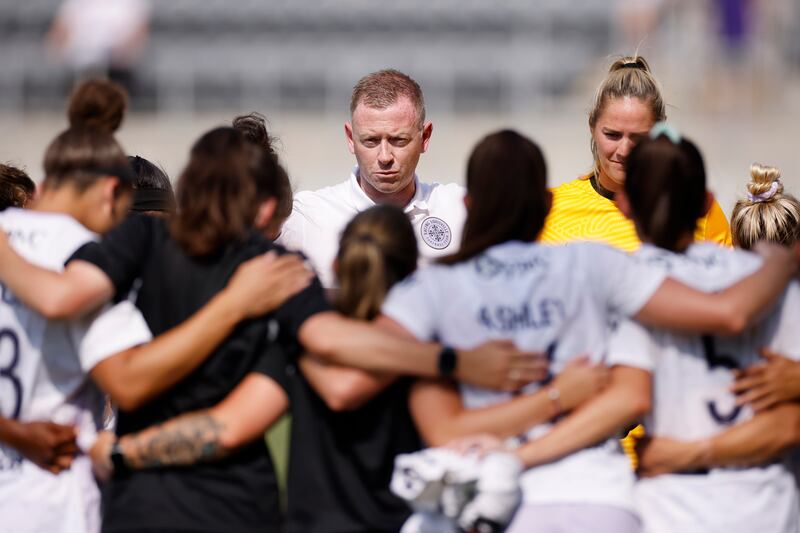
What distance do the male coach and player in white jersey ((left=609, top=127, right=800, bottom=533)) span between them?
7.12 feet

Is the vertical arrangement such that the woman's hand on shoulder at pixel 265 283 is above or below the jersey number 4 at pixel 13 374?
above

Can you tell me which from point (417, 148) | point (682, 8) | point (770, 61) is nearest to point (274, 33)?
point (682, 8)

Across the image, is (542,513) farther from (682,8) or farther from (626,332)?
(682,8)

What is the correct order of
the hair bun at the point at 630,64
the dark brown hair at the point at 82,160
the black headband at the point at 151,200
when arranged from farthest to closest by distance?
the hair bun at the point at 630,64, the black headband at the point at 151,200, the dark brown hair at the point at 82,160

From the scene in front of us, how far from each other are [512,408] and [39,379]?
152 cm

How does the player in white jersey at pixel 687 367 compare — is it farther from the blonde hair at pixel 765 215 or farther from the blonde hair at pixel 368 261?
the blonde hair at pixel 765 215

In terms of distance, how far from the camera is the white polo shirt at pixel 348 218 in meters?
6.26

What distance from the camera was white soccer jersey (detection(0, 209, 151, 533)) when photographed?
14.2ft

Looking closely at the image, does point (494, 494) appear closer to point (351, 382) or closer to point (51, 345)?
point (351, 382)

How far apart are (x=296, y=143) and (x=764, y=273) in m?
16.0

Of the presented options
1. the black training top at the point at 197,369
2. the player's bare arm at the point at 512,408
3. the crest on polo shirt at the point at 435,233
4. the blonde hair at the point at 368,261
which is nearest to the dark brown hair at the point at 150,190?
the crest on polo shirt at the point at 435,233

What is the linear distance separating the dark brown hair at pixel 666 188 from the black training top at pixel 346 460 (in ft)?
2.93

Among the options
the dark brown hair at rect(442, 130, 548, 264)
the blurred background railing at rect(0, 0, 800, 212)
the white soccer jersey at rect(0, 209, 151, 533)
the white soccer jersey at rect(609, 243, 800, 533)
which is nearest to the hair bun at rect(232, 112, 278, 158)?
the white soccer jersey at rect(0, 209, 151, 533)

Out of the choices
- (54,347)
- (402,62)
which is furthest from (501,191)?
(402,62)
